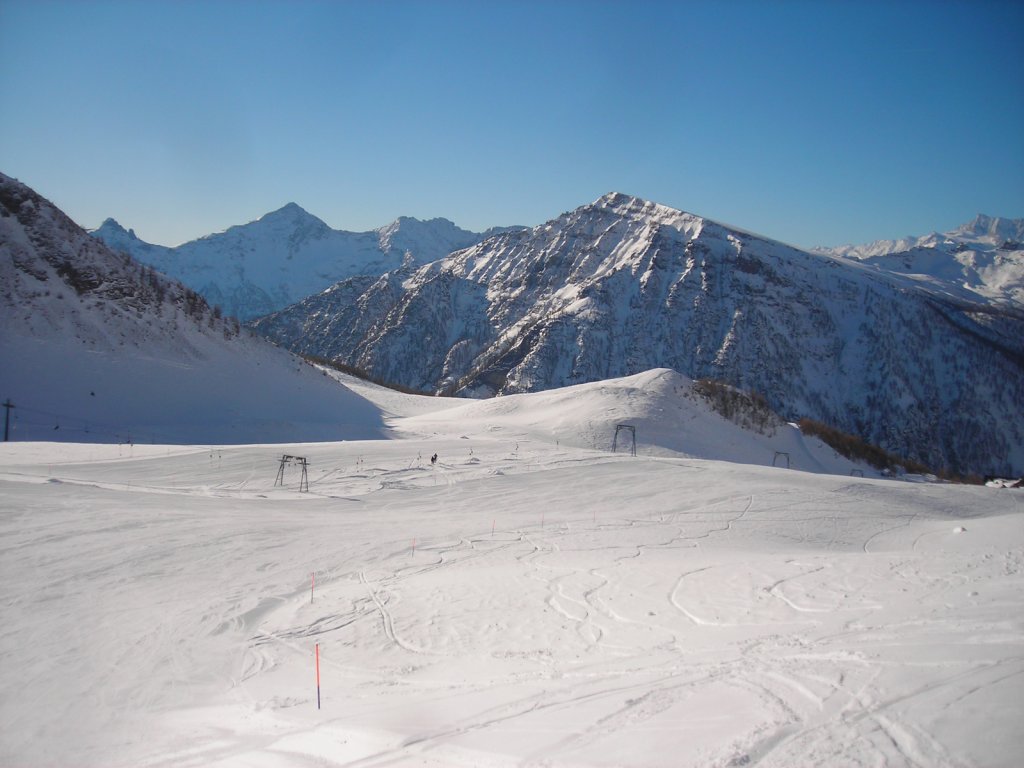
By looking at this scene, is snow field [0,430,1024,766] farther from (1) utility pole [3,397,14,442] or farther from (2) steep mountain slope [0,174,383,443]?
(2) steep mountain slope [0,174,383,443]

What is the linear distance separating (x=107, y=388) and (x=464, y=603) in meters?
38.2

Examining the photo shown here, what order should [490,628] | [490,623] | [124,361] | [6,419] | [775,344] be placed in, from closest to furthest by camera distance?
[490,628], [490,623], [6,419], [124,361], [775,344]

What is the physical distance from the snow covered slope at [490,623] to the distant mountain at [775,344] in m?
120

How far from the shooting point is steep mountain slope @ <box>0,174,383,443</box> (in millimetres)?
39344

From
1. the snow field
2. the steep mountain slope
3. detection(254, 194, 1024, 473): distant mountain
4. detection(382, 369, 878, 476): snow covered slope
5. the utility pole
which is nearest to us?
the snow field

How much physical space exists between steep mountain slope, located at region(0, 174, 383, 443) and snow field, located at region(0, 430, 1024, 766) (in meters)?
15.8

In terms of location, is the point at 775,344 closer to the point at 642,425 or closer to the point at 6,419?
the point at 642,425

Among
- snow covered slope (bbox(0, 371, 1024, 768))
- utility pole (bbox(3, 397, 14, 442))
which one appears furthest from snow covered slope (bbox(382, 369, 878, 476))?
utility pole (bbox(3, 397, 14, 442))

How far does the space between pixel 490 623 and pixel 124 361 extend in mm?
42104

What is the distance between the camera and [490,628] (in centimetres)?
1220

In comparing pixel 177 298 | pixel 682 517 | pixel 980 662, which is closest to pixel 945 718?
pixel 980 662

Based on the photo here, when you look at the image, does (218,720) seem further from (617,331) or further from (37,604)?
(617,331)

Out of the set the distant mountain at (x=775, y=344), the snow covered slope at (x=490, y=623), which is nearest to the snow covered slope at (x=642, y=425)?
the snow covered slope at (x=490, y=623)

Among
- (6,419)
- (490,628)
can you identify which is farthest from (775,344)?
(490,628)
